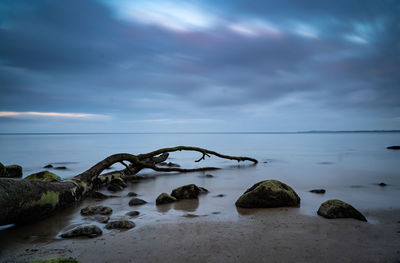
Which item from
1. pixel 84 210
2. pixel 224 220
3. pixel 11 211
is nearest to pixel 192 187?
pixel 224 220

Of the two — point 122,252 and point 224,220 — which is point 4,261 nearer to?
point 122,252

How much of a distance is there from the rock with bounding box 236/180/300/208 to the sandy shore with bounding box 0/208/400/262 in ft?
3.66

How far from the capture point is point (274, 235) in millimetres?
4293

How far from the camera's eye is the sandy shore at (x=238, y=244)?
350 centimetres

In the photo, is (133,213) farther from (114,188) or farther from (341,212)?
(341,212)

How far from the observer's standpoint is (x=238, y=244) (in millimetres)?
3930

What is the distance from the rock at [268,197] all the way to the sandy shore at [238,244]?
1.12 m

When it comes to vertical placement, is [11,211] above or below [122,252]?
above

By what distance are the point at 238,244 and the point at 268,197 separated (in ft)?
8.45

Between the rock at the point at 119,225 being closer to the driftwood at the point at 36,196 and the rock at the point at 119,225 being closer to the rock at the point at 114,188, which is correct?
the driftwood at the point at 36,196

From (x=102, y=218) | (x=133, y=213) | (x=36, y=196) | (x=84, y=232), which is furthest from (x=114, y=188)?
(x=84, y=232)

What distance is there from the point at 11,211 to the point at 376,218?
24.4 ft

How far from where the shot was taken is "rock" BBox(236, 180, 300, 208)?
622 cm

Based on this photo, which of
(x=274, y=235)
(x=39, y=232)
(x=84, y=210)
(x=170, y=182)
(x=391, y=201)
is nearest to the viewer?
(x=274, y=235)
